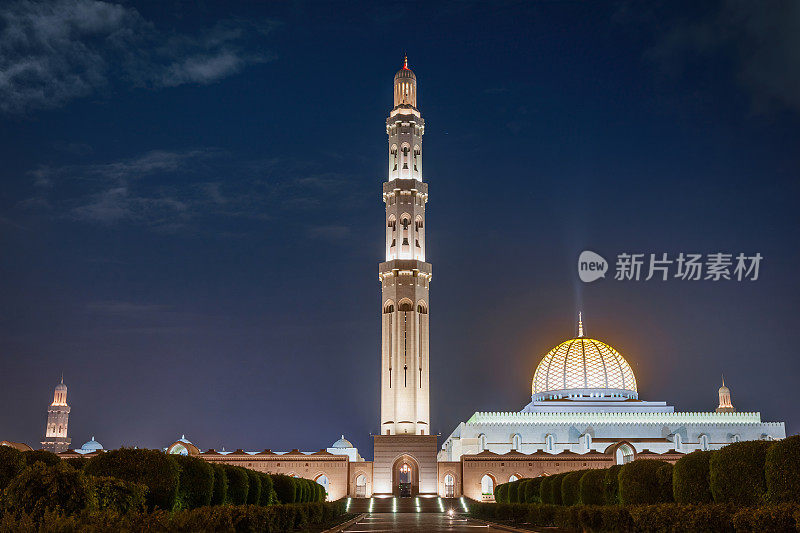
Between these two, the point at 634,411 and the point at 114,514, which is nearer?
the point at 114,514

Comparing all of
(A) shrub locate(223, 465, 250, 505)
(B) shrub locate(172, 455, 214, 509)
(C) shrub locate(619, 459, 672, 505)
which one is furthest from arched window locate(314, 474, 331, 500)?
(C) shrub locate(619, 459, 672, 505)

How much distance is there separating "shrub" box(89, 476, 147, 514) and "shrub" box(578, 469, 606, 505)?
31.4ft

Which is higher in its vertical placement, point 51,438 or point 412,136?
point 412,136

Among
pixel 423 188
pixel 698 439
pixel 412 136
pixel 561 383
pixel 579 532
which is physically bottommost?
pixel 579 532

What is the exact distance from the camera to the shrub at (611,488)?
1595cm

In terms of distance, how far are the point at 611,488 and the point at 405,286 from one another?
2332 cm

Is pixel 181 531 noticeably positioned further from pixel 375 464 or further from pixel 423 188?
pixel 423 188

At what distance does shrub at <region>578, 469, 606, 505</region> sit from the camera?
16.6 meters

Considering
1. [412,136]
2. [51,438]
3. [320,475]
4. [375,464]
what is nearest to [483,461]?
[375,464]

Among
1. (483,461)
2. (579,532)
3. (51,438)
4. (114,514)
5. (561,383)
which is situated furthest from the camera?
(51,438)

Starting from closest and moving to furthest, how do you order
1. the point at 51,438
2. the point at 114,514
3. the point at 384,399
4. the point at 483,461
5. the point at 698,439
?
the point at 114,514, the point at 483,461, the point at 384,399, the point at 698,439, the point at 51,438

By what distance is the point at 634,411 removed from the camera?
42906 mm

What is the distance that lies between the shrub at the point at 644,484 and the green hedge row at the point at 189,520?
6108mm

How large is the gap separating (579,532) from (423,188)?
28240mm
